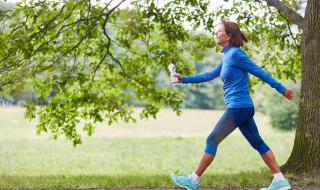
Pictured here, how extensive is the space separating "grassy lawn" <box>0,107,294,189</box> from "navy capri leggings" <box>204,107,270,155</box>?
128cm

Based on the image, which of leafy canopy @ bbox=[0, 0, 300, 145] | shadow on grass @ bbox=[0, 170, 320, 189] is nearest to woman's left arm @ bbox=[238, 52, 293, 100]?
shadow on grass @ bbox=[0, 170, 320, 189]

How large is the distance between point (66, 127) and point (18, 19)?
2942 mm

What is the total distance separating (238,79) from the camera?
19.1 feet

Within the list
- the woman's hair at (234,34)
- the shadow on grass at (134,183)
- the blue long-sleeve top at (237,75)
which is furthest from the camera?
the shadow on grass at (134,183)

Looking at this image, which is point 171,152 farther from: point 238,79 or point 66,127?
point 238,79

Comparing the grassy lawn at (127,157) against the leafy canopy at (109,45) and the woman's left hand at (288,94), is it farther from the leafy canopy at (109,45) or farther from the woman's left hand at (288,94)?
the woman's left hand at (288,94)

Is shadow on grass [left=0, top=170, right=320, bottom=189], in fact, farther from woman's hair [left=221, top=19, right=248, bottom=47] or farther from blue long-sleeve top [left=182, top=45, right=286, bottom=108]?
woman's hair [left=221, top=19, right=248, bottom=47]

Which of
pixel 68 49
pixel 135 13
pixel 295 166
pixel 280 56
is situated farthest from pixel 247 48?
pixel 295 166

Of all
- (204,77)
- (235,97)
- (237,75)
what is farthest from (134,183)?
(237,75)

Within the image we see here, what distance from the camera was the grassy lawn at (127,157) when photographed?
25.2 ft

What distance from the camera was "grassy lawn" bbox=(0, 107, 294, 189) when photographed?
303 inches

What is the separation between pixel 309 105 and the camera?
25.4 feet

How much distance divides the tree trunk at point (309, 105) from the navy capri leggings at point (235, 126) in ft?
6.52

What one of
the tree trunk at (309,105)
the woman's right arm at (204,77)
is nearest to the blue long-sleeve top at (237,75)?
the woman's right arm at (204,77)
